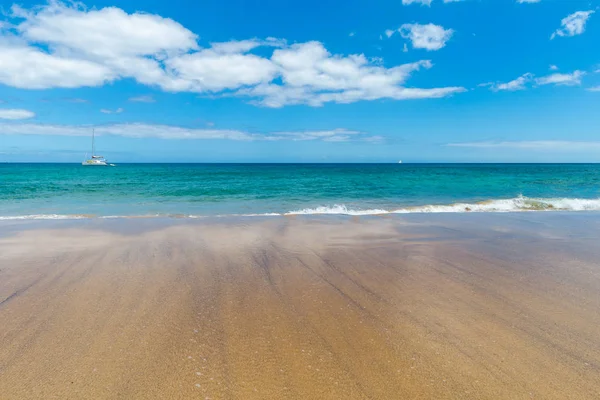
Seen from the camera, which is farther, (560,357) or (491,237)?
(491,237)

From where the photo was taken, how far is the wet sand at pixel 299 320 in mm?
3242

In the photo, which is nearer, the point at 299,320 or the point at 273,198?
the point at 299,320

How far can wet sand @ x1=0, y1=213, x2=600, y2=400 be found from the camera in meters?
3.24

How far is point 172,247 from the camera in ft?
27.7

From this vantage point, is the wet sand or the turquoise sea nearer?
the wet sand

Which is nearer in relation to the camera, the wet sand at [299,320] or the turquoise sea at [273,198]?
the wet sand at [299,320]

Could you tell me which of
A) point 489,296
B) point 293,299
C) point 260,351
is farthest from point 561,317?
point 260,351

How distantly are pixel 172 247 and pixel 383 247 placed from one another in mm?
5451

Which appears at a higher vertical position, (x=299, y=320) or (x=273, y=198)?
(x=273, y=198)

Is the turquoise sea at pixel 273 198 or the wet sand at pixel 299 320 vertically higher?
the turquoise sea at pixel 273 198

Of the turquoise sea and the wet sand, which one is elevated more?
the turquoise sea

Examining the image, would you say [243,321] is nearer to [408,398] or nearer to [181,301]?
[181,301]

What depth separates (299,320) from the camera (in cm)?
449

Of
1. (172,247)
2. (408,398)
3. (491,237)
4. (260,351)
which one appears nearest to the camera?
(408,398)
